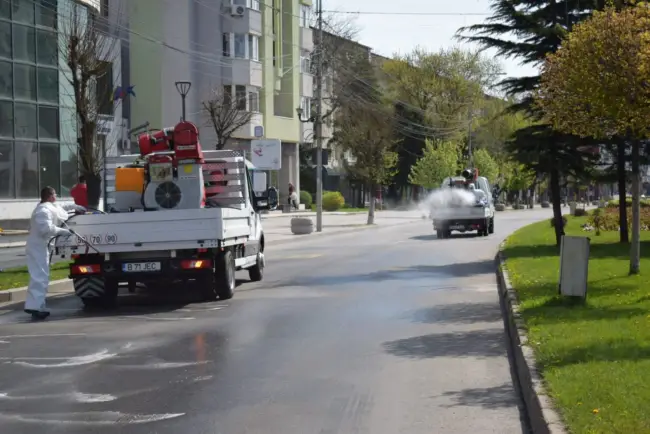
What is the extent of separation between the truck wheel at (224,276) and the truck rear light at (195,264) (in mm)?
474

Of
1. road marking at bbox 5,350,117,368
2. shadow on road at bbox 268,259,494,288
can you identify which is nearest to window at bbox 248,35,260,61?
shadow on road at bbox 268,259,494,288

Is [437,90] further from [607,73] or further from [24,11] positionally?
[607,73]

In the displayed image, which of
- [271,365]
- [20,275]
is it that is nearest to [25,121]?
[20,275]

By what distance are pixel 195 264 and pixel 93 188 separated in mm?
8814

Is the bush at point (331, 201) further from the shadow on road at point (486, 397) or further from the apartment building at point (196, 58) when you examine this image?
the shadow on road at point (486, 397)

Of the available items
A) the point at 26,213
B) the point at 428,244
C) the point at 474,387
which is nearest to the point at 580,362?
the point at 474,387

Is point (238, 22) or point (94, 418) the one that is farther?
point (238, 22)

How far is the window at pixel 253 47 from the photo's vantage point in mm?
59138

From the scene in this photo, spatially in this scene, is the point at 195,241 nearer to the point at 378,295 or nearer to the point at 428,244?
the point at 378,295

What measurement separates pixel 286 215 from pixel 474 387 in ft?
171

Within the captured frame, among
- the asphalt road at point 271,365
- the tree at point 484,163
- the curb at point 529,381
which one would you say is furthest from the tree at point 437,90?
the curb at point 529,381

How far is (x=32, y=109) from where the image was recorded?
4119 centimetres

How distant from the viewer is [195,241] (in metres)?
15.9

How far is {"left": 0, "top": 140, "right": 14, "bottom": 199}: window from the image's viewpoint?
3953cm
